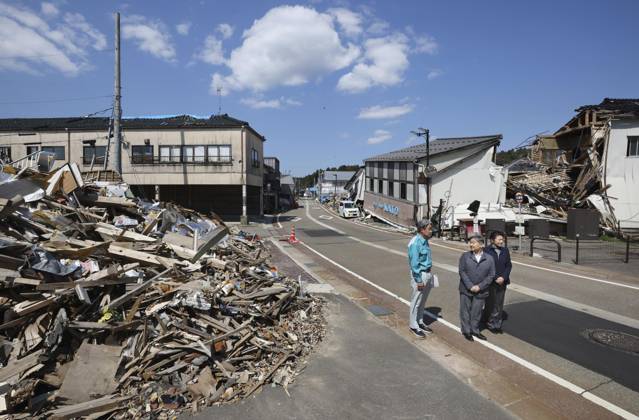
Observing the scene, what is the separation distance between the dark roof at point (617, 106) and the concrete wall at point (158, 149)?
27210 millimetres

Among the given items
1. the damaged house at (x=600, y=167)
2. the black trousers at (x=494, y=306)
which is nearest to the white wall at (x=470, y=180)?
the damaged house at (x=600, y=167)

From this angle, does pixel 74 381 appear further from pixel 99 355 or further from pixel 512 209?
pixel 512 209

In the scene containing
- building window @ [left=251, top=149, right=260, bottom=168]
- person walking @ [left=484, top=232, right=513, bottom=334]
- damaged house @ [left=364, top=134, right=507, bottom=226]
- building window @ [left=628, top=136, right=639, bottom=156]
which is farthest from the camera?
building window @ [left=251, top=149, right=260, bottom=168]

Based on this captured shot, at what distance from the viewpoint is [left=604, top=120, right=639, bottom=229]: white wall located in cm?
2253

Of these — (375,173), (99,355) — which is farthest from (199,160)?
(99,355)

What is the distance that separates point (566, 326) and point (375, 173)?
36.3 meters

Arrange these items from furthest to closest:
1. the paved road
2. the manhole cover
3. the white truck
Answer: the white truck
the manhole cover
the paved road

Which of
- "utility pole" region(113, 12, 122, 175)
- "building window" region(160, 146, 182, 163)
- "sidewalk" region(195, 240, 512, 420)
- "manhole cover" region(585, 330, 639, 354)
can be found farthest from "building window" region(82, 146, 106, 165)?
"manhole cover" region(585, 330, 639, 354)

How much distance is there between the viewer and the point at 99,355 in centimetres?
464

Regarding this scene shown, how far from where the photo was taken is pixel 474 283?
6.02 m

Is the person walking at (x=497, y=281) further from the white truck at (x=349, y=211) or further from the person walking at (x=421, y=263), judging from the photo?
the white truck at (x=349, y=211)

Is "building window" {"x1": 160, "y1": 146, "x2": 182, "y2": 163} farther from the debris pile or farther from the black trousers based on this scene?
the black trousers

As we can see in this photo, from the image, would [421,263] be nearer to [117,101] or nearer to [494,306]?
[494,306]

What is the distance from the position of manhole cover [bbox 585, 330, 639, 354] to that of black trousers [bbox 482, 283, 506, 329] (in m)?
1.53
